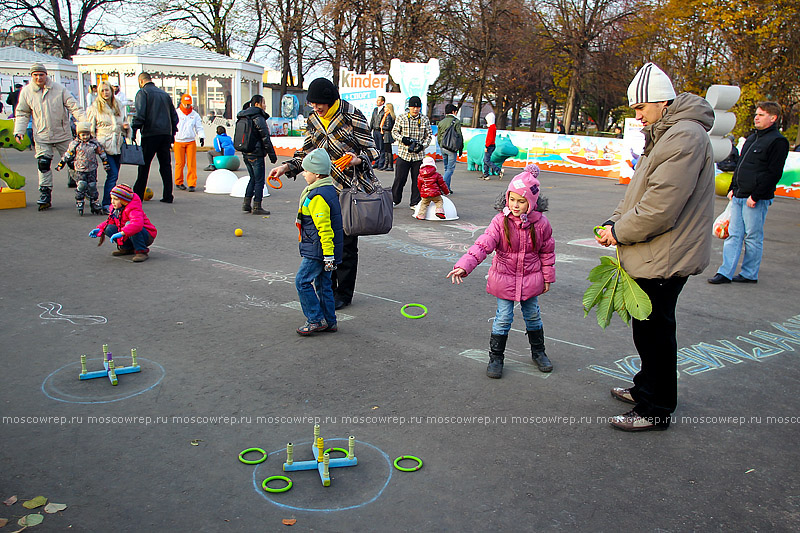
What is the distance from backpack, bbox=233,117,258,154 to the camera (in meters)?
10.4

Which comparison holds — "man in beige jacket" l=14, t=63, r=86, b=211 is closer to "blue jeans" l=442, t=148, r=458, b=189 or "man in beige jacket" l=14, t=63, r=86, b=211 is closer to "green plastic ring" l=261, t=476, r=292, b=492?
"blue jeans" l=442, t=148, r=458, b=189

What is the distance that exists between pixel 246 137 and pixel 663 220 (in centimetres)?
814

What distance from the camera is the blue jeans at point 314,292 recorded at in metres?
5.18

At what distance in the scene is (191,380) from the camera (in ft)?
14.2

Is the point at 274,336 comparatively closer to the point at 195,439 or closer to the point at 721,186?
the point at 195,439

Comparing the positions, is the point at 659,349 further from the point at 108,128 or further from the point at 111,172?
the point at 108,128

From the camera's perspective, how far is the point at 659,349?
3.73m

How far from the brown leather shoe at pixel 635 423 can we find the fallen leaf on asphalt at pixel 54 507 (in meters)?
2.93

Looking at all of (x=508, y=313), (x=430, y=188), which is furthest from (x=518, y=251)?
(x=430, y=188)

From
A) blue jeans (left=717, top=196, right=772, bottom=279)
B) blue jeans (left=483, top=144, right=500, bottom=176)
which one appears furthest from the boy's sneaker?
blue jeans (left=483, top=144, right=500, bottom=176)

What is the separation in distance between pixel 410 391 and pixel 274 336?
4.76 feet

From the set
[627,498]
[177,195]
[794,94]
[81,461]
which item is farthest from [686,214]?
[794,94]

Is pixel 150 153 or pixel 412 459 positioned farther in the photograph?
pixel 150 153

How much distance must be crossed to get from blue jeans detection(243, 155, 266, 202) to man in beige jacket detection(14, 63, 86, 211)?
2536 mm
